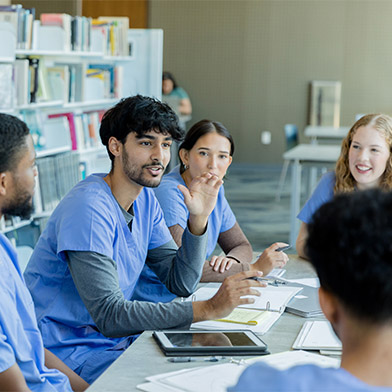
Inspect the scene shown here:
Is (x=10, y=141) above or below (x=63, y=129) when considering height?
above

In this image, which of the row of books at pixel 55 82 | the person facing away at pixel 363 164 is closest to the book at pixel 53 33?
the row of books at pixel 55 82

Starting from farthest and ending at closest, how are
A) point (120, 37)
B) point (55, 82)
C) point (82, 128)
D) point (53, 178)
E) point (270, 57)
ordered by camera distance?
point (270, 57), point (120, 37), point (82, 128), point (55, 82), point (53, 178)

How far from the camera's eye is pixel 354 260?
73cm

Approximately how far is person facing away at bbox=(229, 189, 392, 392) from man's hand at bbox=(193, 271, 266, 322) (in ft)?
2.69

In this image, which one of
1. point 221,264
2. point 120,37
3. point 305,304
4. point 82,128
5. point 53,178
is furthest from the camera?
point 120,37

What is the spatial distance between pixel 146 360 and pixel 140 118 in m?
0.84

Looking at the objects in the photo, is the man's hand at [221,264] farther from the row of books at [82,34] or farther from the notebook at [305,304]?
the row of books at [82,34]

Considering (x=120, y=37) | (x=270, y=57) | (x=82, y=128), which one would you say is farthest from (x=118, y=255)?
(x=270, y=57)

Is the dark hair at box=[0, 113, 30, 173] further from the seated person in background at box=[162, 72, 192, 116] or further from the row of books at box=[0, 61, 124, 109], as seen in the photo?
the seated person in background at box=[162, 72, 192, 116]

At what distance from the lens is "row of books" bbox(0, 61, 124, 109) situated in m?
4.28

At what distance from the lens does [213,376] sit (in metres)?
1.34

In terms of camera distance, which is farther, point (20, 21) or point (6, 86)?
Result: point (20, 21)

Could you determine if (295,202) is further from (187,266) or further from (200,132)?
(187,266)

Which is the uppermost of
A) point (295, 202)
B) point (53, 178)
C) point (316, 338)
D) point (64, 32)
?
point (64, 32)
